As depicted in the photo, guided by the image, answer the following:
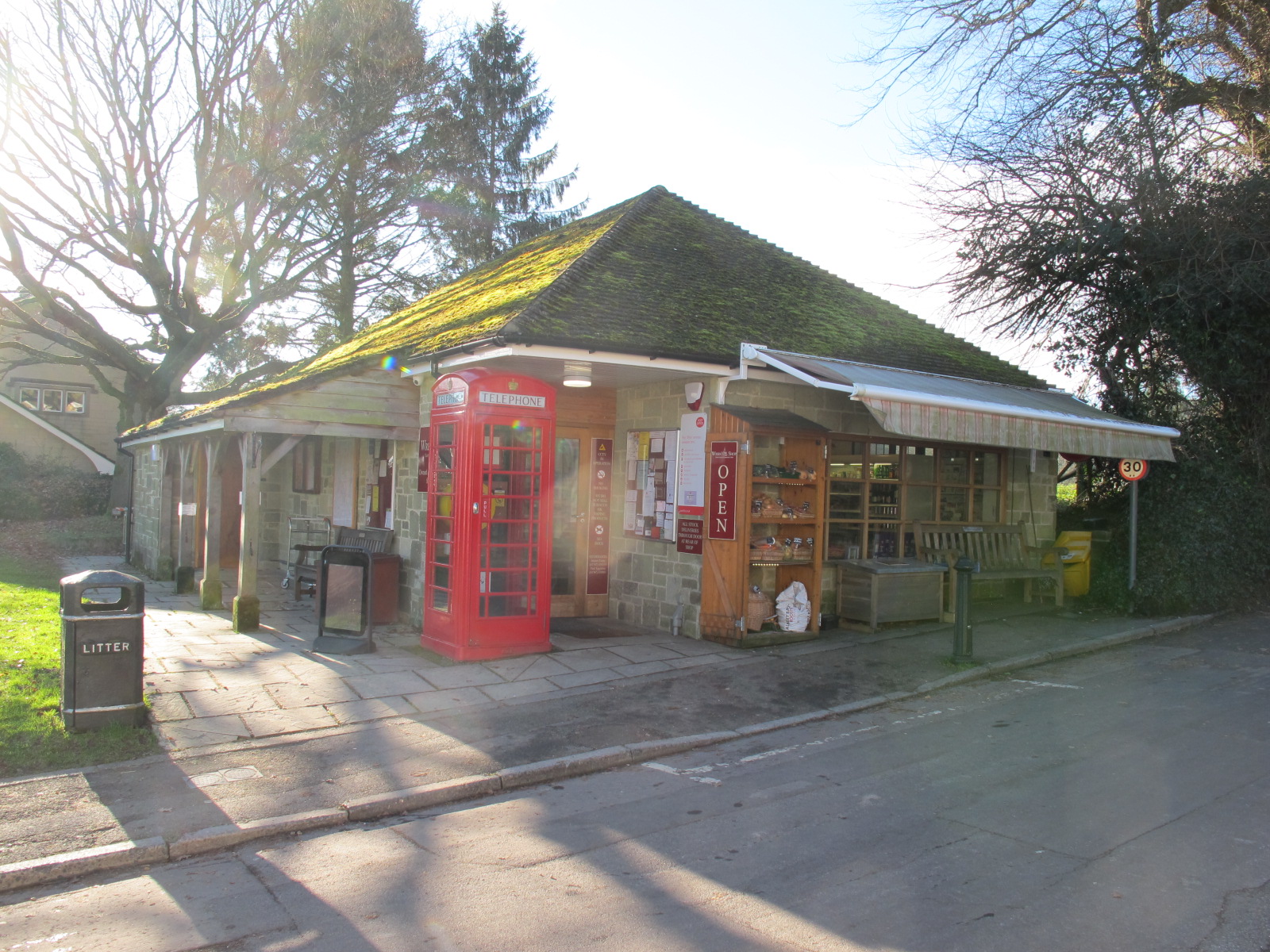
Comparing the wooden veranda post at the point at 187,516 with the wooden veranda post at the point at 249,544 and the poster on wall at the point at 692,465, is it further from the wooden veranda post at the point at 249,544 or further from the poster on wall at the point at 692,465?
the poster on wall at the point at 692,465

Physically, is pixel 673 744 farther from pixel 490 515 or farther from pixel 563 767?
pixel 490 515

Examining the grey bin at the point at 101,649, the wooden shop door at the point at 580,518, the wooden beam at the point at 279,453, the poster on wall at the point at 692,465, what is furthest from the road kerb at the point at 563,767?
the wooden beam at the point at 279,453

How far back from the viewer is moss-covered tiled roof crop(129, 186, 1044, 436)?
955cm

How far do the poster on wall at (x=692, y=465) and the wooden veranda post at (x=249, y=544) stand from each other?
197 inches

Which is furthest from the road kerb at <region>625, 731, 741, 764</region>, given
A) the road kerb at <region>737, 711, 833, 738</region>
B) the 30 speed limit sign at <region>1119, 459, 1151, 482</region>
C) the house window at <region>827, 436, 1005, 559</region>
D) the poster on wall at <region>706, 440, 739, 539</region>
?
the 30 speed limit sign at <region>1119, 459, 1151, 482</region>

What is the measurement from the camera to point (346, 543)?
12.3m

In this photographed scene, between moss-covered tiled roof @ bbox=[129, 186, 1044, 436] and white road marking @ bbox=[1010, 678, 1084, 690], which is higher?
moss-covered tiled roof @ bbox=[129, 186, 1044, 436]

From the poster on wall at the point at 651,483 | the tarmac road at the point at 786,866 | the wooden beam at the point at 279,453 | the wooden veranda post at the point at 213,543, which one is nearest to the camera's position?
the tarmac road at the point at 786,866

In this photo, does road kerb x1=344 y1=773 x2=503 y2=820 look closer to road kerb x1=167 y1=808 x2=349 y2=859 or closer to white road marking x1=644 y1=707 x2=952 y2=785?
road kerb x1=167 y1=808 x2=349 y2=859

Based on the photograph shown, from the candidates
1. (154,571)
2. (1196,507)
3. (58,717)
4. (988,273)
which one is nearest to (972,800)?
(58,717)

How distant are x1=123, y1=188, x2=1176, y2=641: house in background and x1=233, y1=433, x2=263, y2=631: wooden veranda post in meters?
0.04

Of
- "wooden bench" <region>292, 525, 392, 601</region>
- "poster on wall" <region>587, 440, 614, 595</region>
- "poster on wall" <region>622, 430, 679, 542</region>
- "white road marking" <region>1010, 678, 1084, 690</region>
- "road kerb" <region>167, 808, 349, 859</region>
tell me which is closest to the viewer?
"road kerb" <region>167, 808, 349, 859</region>

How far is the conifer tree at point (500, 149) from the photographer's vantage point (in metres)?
28.5

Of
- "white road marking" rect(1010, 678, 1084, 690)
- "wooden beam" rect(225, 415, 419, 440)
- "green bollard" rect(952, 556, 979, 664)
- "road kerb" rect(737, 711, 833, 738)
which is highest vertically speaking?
"wooden beam" rect(225, 415, 419, 440)
